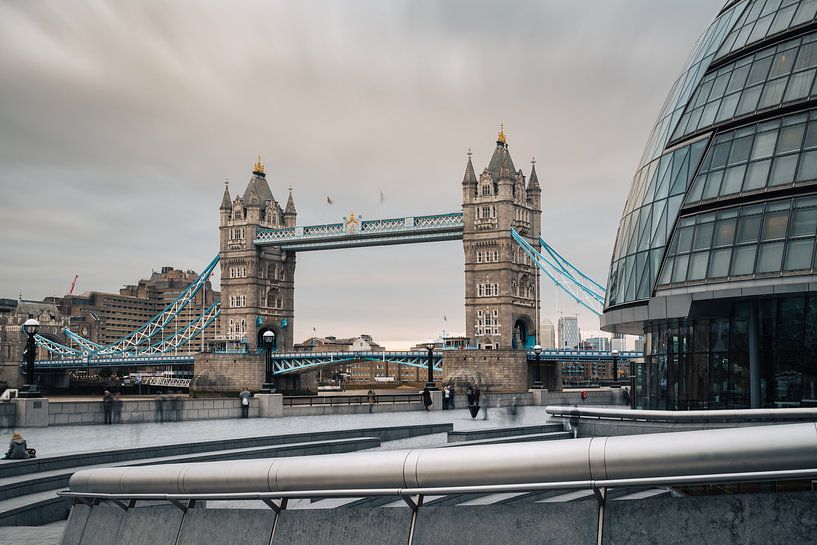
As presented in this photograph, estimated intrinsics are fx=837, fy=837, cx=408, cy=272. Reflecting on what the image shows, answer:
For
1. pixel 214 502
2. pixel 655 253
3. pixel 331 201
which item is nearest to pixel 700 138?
pixel 655 253

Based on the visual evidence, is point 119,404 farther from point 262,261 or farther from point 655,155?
point 262,261

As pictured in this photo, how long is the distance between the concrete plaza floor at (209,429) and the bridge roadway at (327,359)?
5099cm

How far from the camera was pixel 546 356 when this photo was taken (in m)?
89.9

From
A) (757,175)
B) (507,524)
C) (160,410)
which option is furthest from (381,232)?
(507,524)

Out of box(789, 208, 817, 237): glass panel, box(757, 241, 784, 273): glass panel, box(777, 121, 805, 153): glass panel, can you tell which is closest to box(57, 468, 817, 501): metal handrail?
box(757, 241, 784, 273): glass panel

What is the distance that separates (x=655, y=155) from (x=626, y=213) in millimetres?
2125

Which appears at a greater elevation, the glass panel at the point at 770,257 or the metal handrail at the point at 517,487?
the glass panel at the point at 770,257

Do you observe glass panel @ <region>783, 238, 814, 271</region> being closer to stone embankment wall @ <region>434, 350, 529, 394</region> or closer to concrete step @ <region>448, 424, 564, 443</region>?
concrete step @ <region>448, 424, 564, 443</region>

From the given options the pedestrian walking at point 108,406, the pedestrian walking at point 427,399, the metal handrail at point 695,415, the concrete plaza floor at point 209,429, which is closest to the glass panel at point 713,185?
the metal handrail at point 695,415

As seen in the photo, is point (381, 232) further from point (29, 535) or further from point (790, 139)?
point (29, 535)

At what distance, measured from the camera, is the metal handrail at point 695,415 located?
1255cm

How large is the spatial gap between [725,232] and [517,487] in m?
16.9

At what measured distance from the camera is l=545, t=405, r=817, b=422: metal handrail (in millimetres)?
12547

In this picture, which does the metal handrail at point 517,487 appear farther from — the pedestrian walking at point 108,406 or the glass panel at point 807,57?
the pedestrian walking at point 108,406
